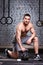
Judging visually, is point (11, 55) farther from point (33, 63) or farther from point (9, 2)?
point (9, 2)

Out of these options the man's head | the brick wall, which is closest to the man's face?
the man's head

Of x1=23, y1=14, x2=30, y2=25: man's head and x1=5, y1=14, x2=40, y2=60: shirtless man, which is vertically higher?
x1=23, y1=14, x2=30, y2=25: man's head

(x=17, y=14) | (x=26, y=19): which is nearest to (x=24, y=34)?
(x=26, y=19)

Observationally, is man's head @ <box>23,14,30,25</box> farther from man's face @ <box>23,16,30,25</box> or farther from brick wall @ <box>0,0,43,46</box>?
brick wall @ <box>0,0,43,46</box>

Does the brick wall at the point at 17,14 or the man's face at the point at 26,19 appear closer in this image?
the man's face at the point at 26,19

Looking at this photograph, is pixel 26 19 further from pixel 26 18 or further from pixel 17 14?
pixel 17 14

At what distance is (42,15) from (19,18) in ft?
Result: 1.97

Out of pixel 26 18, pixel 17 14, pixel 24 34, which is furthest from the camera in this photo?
pixel 17 14

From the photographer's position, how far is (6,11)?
6.81m

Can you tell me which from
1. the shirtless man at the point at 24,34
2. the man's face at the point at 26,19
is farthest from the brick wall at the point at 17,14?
the man's face at the point at 26,19

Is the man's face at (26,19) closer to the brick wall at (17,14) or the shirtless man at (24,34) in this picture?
the shirtless man at (24,34)

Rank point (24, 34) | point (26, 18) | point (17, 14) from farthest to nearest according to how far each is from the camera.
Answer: point (17, 14) < point (24, 34) < point (26, 18)

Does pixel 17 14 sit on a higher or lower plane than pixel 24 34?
higher

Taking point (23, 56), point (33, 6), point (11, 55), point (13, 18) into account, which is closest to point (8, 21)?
point (13, 18)
